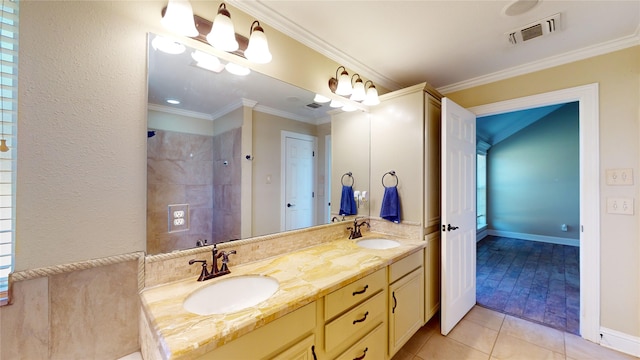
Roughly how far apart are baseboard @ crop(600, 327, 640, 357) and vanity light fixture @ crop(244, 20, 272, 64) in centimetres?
323

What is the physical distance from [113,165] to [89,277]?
0.45m

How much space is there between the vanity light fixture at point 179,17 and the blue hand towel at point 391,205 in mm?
1786

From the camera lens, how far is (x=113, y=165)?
97 centimetres

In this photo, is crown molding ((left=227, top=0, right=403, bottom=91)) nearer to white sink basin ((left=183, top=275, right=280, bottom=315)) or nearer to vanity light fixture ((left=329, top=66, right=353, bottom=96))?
vanity light fixture ((left=329, top=66, right=353, bottom=96))

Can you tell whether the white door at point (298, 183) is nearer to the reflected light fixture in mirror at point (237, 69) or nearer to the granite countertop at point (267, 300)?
the granite countertop at point (267, 300)

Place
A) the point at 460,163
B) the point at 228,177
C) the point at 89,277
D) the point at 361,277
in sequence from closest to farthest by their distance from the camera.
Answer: the point at 89,277 → the point at 361,277 → the point at 228,177 → the point at 460,163

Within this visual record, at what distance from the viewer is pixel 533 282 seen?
3002mm

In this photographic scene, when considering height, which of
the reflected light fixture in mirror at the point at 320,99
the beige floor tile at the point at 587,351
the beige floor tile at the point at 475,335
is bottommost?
the beige floor tile at the point at 475,335

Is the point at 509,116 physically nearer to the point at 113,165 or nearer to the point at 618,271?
the point at 618,271

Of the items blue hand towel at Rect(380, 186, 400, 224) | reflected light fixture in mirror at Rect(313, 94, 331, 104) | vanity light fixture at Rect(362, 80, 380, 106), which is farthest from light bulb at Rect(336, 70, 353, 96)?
blue hand towel at Rect(380, 186, 400, 224)

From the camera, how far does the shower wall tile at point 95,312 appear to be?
83 centimetres

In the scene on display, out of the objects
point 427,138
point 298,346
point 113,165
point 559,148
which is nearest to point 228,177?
point 113,165

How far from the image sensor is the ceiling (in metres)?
1.42

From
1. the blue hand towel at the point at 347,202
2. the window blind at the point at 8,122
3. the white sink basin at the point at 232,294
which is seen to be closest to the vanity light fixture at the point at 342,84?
the blue hand towel at the point at 347,202
